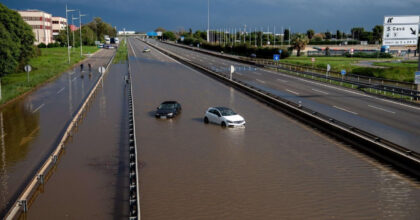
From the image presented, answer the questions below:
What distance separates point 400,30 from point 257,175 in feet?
89.8

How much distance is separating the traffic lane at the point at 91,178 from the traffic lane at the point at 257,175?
3.31 feet

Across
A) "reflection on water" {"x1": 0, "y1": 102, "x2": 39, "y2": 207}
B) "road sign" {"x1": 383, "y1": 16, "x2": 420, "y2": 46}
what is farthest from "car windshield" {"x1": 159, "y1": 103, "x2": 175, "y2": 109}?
"road sign" {"x1": 383, "y1": 16, "x2": 420, "y2": 46}

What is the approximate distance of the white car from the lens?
2642 centimetres

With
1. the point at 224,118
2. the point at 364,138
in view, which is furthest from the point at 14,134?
the point at 364,138

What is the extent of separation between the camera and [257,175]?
17250 millimetres

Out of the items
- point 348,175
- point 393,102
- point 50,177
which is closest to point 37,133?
point 50,177

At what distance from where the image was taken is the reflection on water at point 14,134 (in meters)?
19.2

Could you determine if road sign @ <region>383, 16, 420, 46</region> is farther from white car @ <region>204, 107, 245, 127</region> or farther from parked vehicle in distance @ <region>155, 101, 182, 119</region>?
parked vehicle in distance @ <region>155, 101, 182, 119</region>

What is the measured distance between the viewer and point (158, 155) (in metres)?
20.3

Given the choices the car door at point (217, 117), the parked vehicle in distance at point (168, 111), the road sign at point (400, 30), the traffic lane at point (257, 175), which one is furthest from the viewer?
the road sign at point (400, 30)

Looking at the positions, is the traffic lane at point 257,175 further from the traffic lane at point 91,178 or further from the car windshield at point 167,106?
the car windshield at point 167,106

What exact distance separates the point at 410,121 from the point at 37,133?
24.8m

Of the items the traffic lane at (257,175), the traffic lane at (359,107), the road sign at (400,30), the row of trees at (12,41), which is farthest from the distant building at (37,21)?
the traffic lane at (257,175)

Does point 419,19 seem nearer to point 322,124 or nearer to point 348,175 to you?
point 322,124
